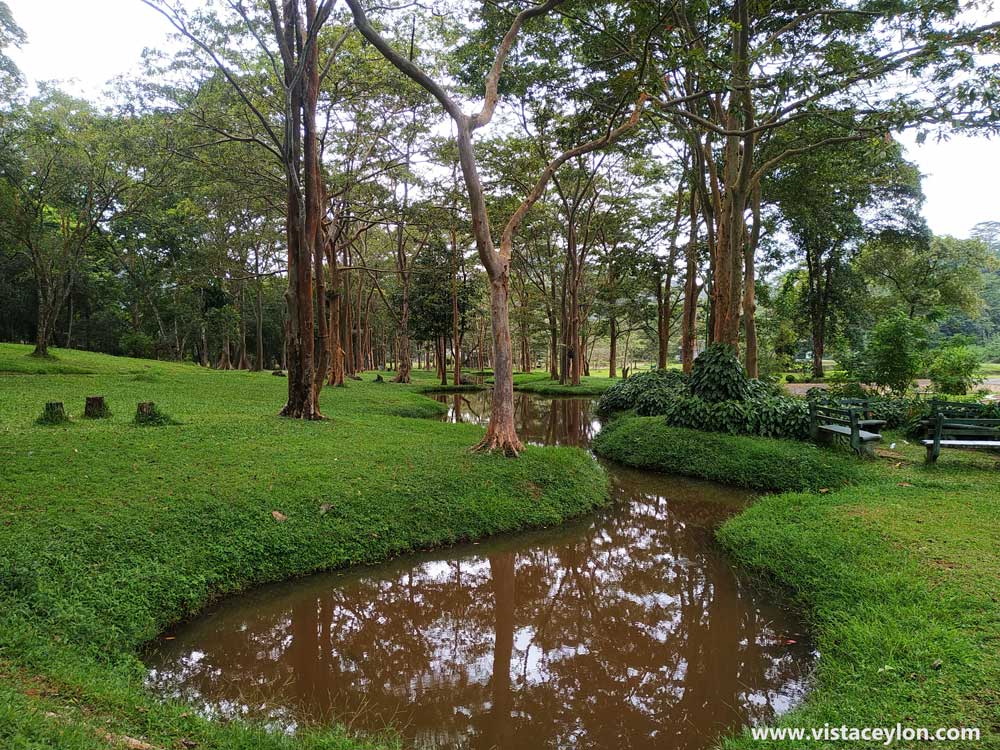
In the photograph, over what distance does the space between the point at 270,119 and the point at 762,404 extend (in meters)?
16.3

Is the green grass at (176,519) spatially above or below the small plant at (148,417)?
below

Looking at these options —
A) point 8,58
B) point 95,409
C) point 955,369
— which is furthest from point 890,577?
point 8,58

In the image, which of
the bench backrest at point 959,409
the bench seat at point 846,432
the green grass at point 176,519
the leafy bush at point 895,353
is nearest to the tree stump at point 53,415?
the green grass at point 176,519

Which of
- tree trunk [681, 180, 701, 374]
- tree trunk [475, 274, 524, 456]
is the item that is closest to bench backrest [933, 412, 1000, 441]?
tree trunk [475, 274, 524, 456]

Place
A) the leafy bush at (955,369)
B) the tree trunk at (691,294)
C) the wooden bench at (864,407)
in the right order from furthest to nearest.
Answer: the tree trunk at (691,294)
the leafy bush at (955,369)
the wooden bench at (864,407)

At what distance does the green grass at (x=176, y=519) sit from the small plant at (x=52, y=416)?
0.58 ft

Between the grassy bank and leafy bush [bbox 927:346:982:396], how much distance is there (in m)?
5.11

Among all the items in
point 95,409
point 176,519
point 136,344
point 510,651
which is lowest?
point 510,651

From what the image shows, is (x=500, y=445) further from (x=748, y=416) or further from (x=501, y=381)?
(x=748, y=416)

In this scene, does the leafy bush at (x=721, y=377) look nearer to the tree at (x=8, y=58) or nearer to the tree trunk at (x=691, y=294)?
the tree trunk at (x=691, y=294)

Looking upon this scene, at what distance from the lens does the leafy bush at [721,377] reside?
39.1 ft

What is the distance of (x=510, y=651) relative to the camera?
4.65 meters

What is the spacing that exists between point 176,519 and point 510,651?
394 cm

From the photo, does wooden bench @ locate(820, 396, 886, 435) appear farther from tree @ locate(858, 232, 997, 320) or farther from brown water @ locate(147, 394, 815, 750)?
tree @ locate(858, 232, 997, 320)
